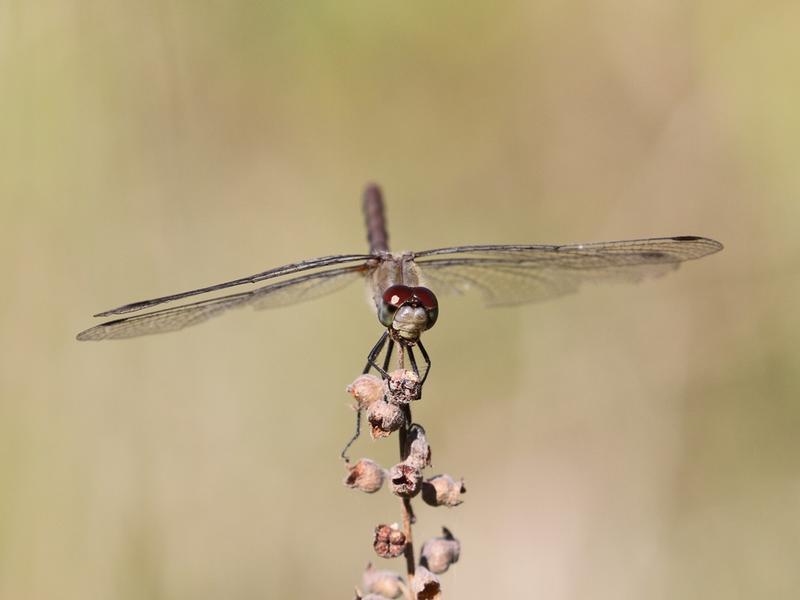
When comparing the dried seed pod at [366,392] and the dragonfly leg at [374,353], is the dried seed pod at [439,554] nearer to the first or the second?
the dried seed pod at [366,392]

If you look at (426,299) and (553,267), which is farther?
(553,267)

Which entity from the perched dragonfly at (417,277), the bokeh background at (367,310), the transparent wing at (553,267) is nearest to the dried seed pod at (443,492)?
the perched dragonfly at (417,277)

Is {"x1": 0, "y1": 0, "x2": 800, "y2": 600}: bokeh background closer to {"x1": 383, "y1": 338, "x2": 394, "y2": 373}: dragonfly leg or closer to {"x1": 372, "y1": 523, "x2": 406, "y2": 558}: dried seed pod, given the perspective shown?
{"x1": 383, "y1": 338, "x2": 394, "y2": 373}: dragonfly leg

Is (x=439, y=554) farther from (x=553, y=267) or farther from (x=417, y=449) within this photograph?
(x=553, y=267)

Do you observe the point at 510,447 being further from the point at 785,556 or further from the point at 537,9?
the point at 537,9

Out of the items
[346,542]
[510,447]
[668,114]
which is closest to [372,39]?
[668,114]

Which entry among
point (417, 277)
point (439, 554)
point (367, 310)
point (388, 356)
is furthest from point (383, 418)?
point (367, 310)
